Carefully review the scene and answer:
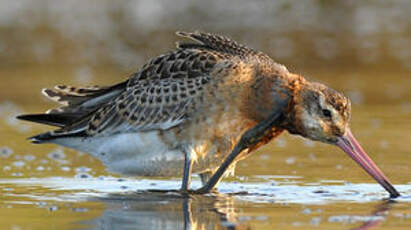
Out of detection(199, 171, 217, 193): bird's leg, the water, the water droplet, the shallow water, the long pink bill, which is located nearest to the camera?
the shallow water

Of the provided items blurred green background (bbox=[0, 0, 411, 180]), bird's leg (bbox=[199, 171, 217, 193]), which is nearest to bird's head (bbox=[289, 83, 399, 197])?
bird's leg (bbox=[199, 171, 217, 193])

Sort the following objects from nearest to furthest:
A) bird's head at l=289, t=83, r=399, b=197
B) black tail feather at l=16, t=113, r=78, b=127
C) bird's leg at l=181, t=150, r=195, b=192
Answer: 1. bird's head at l=289, t=83, r=399, b=197
2. bird's leg at l=181, t=150, r=195, b=192
3. black tail feather at l=16, t=113, r=78, b=127

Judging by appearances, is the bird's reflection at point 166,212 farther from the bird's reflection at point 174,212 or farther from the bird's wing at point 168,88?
the bird's wing at point 168,88

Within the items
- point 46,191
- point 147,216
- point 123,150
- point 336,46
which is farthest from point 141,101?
point 336,46

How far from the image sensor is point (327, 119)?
33.4 feet

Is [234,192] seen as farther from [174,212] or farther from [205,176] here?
[174,212]

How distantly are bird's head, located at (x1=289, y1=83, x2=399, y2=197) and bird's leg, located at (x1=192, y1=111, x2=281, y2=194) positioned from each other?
8.8 inches

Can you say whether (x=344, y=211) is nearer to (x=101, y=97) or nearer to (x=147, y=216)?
(x=147, y=216)

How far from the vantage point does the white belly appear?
10.7m

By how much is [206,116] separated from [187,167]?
514 millimetres

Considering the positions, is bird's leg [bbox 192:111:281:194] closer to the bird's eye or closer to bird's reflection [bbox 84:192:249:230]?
bird's reflection [bbox 84:192:249:230]

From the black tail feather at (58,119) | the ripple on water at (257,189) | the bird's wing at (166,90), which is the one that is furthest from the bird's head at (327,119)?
the black tail feather at (58,119)

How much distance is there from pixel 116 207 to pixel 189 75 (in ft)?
6.04

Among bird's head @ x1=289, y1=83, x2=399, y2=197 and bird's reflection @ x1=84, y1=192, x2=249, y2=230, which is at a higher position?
bird's head @ x1=289, y1=83, x2=399, y2=197
